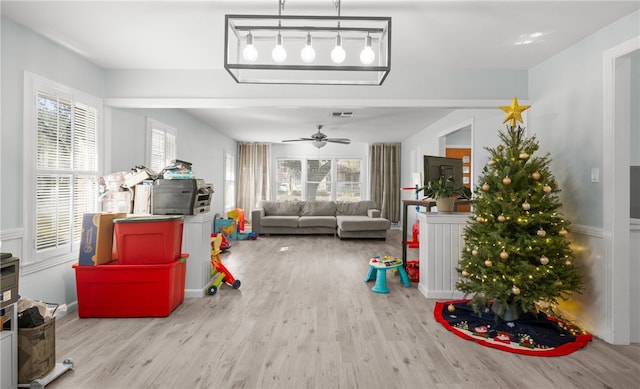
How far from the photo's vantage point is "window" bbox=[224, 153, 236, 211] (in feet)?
26.3

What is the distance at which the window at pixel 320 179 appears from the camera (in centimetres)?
942

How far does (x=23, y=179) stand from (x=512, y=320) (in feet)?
12.9

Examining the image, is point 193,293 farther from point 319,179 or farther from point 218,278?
point 319,179

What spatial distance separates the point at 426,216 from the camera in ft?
11.3

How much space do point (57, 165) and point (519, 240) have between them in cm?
377

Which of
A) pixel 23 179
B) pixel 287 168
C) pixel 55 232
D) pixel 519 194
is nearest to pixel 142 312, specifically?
pixel 55 232

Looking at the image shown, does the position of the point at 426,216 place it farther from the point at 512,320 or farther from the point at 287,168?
the point at 287,168

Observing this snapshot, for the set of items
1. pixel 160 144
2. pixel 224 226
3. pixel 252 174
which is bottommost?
→ pixel 224 226

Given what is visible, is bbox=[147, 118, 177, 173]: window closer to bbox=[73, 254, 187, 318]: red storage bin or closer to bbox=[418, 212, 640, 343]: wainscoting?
bbox=[73, 254, 187, 318]: red storage bin

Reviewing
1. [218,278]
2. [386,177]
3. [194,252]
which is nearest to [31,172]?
[194,252]

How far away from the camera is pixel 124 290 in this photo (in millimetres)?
2893

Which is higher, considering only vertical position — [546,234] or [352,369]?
[546,234]

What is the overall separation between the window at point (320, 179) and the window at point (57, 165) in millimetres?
6233

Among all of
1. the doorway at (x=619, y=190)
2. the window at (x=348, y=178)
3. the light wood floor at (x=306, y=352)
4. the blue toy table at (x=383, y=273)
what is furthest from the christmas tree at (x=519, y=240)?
the window at (x=348, y=178)
